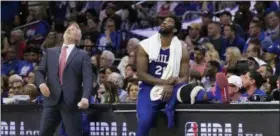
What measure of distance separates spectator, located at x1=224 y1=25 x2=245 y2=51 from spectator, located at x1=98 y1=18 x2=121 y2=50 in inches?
97.8

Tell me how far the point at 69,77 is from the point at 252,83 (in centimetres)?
253

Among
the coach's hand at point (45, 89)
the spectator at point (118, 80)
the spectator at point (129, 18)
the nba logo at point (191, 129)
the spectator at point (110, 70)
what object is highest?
the spectator at point (129, 18)

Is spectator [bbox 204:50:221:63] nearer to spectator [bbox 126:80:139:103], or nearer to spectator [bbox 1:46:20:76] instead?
spectator [bbox 126:80:139:103]

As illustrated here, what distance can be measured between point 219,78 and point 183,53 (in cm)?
70

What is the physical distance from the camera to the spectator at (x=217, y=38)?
57.8 feet

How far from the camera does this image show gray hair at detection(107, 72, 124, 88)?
52.5ft

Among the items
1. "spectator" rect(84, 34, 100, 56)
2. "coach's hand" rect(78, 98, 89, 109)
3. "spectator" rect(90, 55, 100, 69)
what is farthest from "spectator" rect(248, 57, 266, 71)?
"spectator" rect(84, 34, 100, 56)

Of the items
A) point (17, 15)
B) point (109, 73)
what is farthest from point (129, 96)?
point (17, 15)

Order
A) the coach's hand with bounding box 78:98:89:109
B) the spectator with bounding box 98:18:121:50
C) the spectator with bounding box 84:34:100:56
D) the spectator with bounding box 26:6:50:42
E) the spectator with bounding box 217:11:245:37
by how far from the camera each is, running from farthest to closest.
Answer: the spectator with bounding box 26:6:50:42 → the spectator with bounding box 98:18:121:50 → the spectator with bounding box 84:34:100:56 → the spectator with bounding box 217:11:245:37 → the coach's hand with bounding box 78:98:89:109

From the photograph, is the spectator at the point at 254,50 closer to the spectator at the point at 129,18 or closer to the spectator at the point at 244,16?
the spectator at the point at 244,16

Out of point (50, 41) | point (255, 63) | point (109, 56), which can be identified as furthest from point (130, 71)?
point (50, 41)

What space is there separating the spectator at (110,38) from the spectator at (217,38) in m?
2.14

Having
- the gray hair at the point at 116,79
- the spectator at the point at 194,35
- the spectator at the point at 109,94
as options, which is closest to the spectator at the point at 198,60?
the gray hair at the point at 116,79

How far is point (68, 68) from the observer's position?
13039mm
